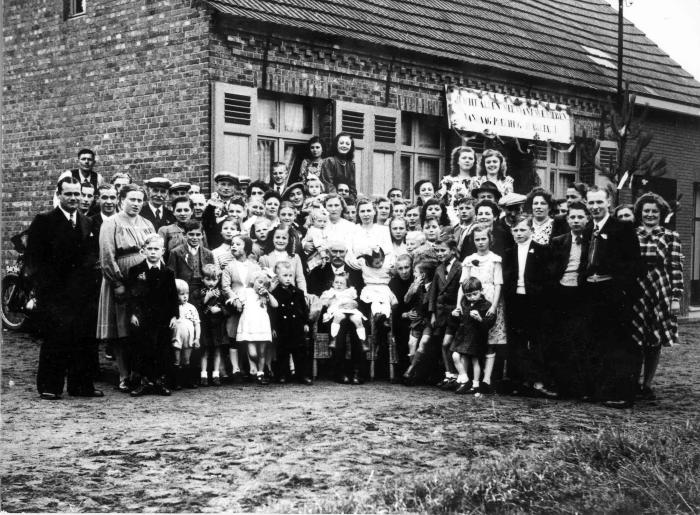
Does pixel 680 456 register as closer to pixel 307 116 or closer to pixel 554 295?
pixel 554 295

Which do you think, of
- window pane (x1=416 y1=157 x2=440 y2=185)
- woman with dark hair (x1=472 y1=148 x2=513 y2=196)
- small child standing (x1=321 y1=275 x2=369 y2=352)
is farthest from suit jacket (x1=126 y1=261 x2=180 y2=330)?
window pane (x1=416 y1=157 x2=440 y2=185)

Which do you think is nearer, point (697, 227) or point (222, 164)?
point (222, 164)

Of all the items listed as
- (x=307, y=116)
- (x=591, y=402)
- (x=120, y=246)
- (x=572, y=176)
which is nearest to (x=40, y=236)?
(x=120, y=246)

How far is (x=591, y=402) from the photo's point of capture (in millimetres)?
7711

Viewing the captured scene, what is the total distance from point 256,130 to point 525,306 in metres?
4.63

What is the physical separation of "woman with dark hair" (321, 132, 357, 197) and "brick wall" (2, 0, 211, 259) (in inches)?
55.8

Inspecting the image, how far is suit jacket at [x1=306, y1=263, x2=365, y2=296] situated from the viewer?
885 centimetres

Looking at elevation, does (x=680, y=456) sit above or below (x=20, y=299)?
below

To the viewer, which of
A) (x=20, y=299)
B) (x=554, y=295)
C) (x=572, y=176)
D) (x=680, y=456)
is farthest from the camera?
(x=572, y=176)

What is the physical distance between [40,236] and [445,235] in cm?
365

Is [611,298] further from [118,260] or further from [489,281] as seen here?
[118,260]

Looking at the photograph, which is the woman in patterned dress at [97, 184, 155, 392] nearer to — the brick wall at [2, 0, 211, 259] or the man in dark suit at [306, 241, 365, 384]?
the man in dark suit at [306, 241, 365, 384]

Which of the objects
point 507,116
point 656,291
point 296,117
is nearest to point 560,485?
point 656,291

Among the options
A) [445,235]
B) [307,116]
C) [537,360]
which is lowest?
[537,360]
